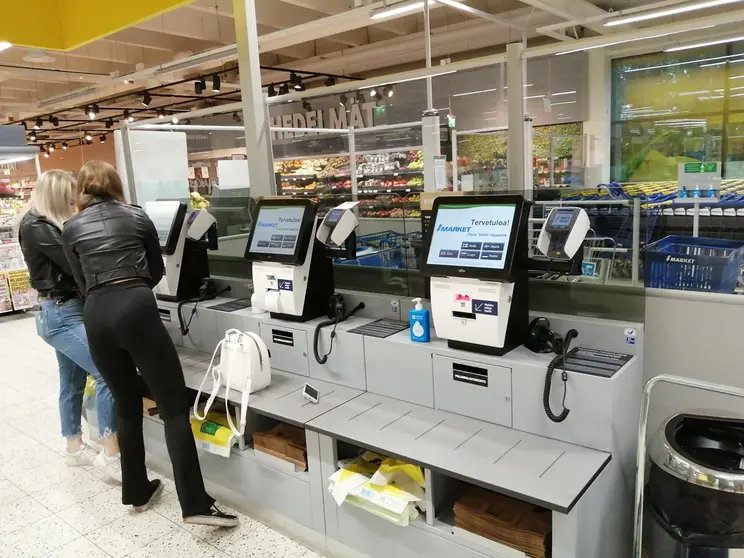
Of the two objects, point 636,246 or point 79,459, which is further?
point 79,459

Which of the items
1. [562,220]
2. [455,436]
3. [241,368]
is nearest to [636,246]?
[562,220]

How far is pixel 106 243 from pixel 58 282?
2.99 feet

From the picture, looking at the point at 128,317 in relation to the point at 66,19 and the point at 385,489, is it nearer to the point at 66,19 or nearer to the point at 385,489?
the point at 385,489

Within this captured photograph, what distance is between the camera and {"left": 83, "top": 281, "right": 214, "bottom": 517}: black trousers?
265 cm

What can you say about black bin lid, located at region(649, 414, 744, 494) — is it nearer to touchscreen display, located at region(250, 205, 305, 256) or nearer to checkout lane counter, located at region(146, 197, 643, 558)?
checkout lane counter, located at region(146, 197, 643, 558)

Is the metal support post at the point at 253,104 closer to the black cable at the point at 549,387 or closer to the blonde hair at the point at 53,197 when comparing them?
the blonde hair at the point at 53,197

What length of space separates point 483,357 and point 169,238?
2342mm

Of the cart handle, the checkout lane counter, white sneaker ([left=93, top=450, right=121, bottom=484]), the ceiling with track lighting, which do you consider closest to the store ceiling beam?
the ceiling with track lighting

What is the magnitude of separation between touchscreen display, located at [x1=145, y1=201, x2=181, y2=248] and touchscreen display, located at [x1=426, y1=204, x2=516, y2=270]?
2.03 m

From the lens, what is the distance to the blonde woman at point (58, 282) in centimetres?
333

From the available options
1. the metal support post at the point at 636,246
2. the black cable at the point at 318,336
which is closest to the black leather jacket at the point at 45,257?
the black cable at the point at 318,336

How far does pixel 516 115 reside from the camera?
2.93 meters

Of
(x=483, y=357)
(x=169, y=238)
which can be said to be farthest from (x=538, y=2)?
(x=483, y=357)

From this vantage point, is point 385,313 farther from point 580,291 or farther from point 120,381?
point 120,381
